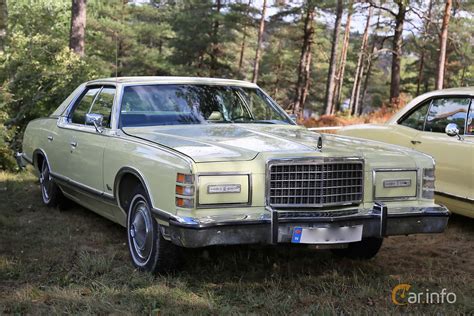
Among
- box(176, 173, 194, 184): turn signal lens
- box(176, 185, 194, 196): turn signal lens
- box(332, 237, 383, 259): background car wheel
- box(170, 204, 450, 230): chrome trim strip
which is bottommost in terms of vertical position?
box(332, 237, 383, 259): background car wheel

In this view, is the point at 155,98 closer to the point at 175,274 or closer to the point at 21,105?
the point at 175,274

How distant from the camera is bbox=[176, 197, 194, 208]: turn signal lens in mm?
3436

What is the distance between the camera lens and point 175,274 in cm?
398

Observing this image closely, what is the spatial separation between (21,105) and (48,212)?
513 centimetres

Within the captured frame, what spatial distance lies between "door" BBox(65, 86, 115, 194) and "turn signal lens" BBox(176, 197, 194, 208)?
146 cm

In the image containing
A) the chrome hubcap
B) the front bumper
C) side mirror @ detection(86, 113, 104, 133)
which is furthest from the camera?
side mirror @ detection(86, 113, 104, 133)

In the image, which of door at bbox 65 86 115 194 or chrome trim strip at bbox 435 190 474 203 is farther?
chrome trim strip at bbox 435 190 474 203

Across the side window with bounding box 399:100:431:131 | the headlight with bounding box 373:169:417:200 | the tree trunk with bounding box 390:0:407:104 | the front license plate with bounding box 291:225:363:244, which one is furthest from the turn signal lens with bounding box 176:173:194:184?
the tree trunk with bounding box 390:0:407:104

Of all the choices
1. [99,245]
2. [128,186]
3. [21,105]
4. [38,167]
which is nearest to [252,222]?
[128,186]

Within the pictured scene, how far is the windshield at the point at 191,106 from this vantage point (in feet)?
15.7

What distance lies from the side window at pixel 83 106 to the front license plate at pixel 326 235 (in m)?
2.96

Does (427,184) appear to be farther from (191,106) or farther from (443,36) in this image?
(443,36)

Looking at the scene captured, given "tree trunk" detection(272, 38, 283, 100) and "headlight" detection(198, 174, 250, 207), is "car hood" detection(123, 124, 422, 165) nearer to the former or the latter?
"headlight" detection(198, 174, 250, 207)

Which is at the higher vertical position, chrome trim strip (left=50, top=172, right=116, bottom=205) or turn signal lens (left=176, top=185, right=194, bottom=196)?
turn signal lens (left=176, top=185, right=194, bottom=196)
